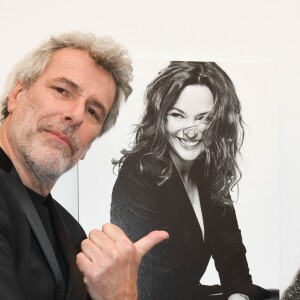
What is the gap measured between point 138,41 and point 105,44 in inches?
11.6

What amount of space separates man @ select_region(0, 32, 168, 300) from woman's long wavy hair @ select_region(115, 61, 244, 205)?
0.14 metres

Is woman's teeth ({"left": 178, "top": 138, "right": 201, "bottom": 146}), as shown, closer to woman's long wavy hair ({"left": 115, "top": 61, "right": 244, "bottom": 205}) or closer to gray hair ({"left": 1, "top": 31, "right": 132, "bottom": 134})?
woman's long wavy hair ({"left": 115, "top": 61, "right": 244, "bottom": 205})

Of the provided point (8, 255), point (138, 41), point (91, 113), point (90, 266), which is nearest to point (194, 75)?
point (138, 41)

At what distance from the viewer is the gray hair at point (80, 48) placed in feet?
4.51

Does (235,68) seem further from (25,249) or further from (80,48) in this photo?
(25,249)

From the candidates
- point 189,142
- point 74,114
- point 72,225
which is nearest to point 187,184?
point 189,142

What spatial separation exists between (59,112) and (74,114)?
0.04 metres

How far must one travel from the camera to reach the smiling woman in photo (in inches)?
64.9

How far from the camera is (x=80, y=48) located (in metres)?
1.40

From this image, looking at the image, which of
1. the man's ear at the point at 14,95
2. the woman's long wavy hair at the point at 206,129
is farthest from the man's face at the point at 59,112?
the woman's long wavy hair at the point at 206,129

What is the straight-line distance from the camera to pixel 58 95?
1305 mm

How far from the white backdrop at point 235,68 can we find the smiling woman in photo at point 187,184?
0.04m

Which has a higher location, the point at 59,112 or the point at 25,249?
the point at 59,112

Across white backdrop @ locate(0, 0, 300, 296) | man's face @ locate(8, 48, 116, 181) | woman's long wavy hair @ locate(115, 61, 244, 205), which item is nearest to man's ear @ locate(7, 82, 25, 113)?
man's face @ locate(8, 48, 116, 181)
